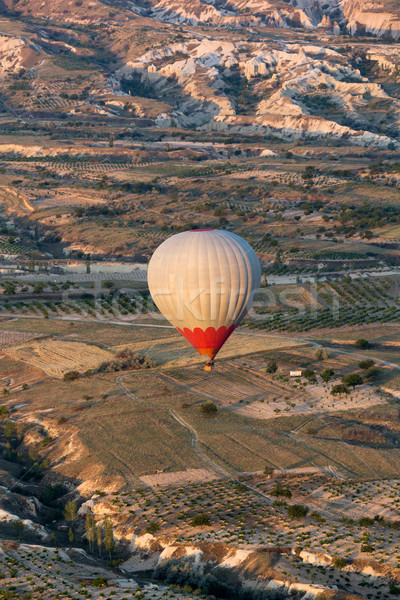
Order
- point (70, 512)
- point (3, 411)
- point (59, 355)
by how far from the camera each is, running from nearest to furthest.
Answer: point (70, 512) < point (3, 411) < point (59, 355)

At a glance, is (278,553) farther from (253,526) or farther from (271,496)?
(271,496)

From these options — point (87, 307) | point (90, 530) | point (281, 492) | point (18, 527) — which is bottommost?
point (87, 307)

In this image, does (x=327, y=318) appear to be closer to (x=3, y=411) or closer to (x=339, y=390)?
(x=339, y=390)

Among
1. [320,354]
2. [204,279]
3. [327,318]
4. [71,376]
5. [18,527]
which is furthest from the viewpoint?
[327,318]

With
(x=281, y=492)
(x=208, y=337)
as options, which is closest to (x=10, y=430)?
(x=208, y=337)

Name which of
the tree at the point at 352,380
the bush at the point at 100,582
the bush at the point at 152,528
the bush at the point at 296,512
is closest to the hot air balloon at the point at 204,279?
the tree at the point at 352,380

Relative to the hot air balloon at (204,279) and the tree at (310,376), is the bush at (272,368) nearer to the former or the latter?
the tree at (310,376)

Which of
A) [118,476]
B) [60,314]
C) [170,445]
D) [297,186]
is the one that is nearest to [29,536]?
[118,476]
